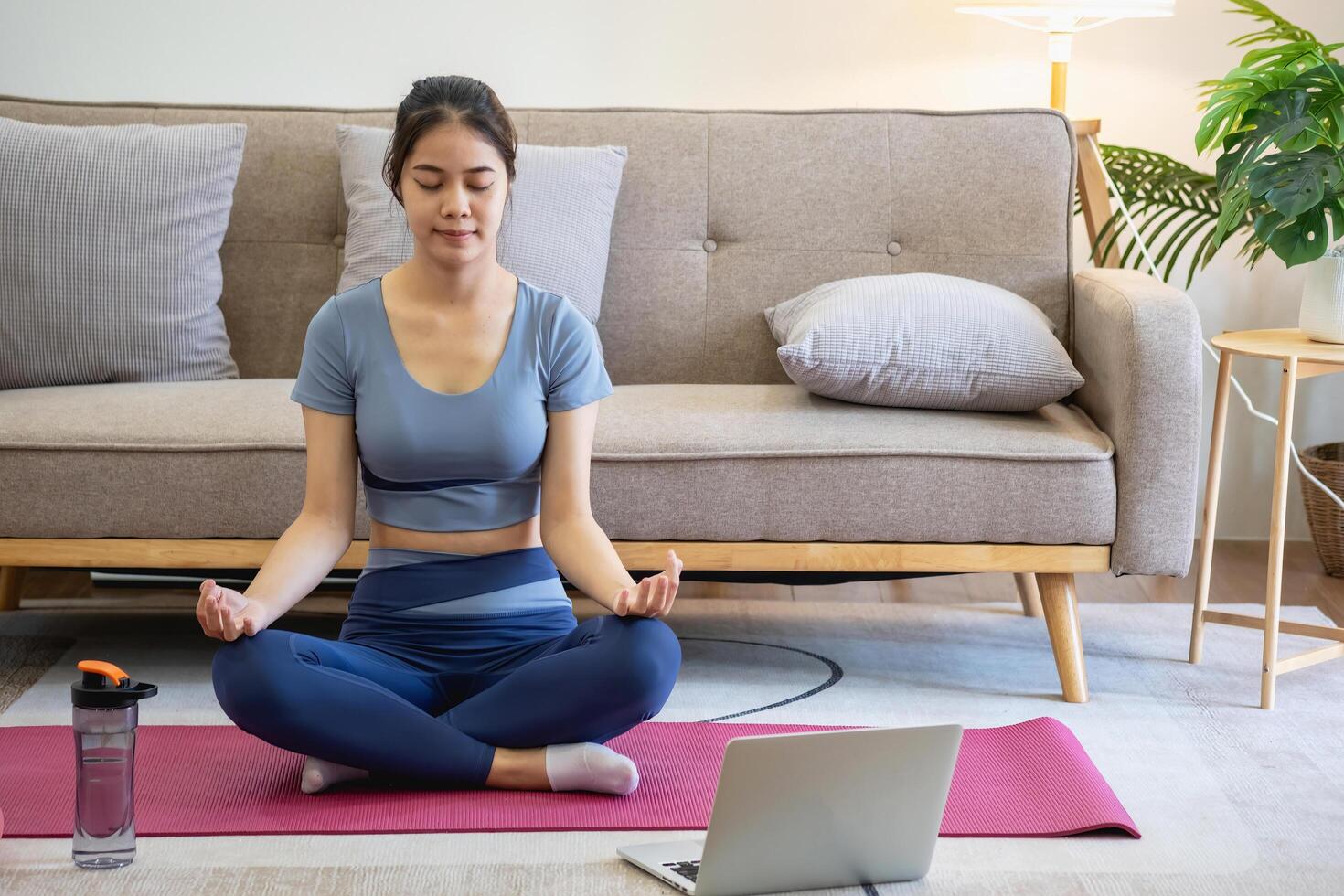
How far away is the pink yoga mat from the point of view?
1608mm

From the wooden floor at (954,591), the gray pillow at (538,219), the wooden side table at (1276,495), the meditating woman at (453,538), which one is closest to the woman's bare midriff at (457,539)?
the meditating woman at (453,538)

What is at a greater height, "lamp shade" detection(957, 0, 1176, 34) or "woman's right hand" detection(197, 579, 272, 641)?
"lamp shade" detection(957, 0, 1176, 34)

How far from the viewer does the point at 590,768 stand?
1684mm

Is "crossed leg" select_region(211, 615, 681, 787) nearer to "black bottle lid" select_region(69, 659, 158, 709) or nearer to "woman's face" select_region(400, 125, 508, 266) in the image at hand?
"black bottle lid" select_region(69, 659, 158, 709)

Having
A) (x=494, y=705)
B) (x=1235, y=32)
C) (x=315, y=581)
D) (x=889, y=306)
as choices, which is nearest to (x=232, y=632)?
(x=315, y=581)

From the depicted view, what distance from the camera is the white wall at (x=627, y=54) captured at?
126 inches

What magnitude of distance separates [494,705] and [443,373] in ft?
1.32

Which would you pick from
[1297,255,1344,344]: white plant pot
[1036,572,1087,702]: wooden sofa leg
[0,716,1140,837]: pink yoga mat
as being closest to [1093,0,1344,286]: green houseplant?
[1297,255,1344,344]: white plant pot

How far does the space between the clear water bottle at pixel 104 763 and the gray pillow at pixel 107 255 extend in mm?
1120

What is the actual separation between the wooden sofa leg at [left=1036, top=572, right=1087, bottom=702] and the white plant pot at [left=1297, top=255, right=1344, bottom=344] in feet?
1.85

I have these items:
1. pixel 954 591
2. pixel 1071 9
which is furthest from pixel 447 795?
pixel 1071 9

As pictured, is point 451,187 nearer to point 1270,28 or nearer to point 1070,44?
point 1070,44

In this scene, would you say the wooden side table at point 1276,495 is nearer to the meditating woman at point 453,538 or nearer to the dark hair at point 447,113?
the meditating woman at point 453,538

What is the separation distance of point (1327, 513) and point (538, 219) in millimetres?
1734
